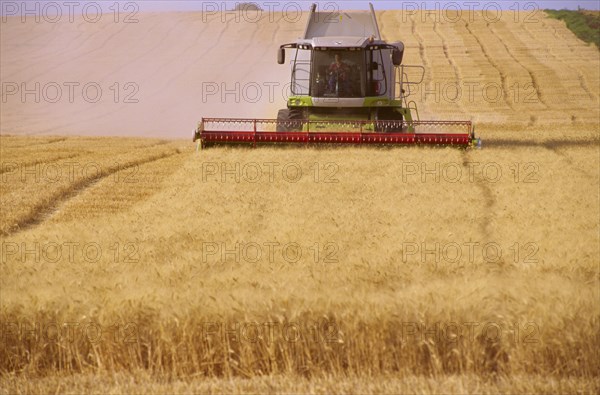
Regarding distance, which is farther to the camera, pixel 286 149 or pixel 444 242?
pixel 286 149

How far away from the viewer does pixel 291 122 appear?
1659cm

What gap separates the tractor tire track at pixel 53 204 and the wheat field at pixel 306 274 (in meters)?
0.04

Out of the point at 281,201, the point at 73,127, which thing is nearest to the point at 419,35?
the point at 73,127

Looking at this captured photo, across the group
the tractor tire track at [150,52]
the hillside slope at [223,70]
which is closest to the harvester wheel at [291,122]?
the hillside slope at [223,70]

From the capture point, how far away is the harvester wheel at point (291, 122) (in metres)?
16.6

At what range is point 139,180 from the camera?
47.7ft

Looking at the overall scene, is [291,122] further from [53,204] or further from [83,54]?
[83,54]

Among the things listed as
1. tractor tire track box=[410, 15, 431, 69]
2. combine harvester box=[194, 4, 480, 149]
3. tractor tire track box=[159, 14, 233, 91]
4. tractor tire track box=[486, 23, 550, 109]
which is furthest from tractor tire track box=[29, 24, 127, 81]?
combine harvester box=[194, 4, 480, 149]

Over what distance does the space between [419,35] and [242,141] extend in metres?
27.0

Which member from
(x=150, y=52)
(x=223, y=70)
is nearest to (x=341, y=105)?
(x=223, y=70)

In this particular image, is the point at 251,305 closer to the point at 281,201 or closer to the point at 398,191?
the point at 281,201

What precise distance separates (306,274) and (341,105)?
10031mm

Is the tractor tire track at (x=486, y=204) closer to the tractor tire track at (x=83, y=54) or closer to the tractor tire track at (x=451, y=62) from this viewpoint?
the tractor tire track at (x=451, y=62)

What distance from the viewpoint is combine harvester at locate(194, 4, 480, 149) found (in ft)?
51.8
